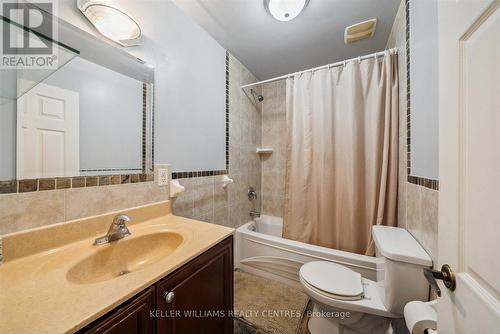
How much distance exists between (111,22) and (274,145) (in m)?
1.91

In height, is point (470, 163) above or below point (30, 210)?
above

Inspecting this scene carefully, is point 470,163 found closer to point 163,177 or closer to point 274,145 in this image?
point 163,177

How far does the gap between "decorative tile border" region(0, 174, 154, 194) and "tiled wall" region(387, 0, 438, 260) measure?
4.99 ft

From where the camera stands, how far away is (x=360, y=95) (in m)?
1.53

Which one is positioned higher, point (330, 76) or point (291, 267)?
point (330, 76)

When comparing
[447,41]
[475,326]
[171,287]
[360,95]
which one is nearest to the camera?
[475,326]

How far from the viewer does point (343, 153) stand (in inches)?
62.1

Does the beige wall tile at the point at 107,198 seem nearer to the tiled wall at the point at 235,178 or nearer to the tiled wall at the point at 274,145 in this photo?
the tiled wall at the point at 235,178

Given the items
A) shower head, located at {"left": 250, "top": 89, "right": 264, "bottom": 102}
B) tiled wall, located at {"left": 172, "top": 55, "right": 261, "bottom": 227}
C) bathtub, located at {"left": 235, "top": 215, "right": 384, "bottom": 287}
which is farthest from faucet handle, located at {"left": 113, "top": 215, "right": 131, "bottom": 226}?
shower head, located at {"left": 250, "top": 89, "right": 264, "bottom": 102}

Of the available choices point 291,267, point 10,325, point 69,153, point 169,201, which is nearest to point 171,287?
point 10,325

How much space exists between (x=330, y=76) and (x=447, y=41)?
Result: 4.15ft

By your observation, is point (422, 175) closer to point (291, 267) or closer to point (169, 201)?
point (291, 267)

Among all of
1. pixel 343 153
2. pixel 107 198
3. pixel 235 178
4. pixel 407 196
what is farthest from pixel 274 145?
pixel 107 198

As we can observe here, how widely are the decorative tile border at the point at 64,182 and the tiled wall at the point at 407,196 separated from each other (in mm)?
1521
